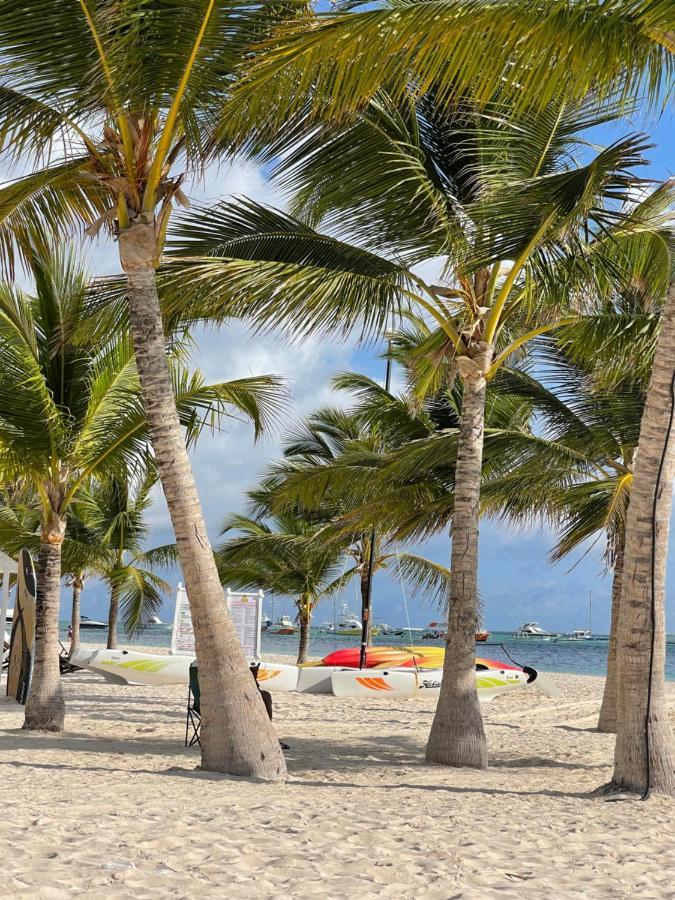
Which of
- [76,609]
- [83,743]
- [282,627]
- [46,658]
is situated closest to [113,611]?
[76,609]

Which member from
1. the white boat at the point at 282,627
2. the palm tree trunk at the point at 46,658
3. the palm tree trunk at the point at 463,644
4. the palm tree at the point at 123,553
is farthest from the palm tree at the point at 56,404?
the white boat at the point at 282,627

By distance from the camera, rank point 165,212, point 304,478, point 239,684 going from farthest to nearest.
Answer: point 304,478, point 165,212, point 239,684

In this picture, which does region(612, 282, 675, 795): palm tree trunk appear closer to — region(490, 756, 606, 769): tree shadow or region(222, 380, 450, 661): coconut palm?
region(490, 756, 606, 769): tree shadow

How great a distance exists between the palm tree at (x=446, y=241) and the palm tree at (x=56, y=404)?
1.83 metres

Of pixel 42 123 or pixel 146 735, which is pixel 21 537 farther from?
pixel 42 123

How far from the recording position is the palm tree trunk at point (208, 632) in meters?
6.29

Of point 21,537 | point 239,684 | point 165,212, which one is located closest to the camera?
point 239,684

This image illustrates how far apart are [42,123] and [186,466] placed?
9.68ft

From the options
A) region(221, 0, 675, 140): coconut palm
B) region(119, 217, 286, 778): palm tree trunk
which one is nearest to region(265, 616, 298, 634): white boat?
region(119, 217, 286, 778): palm tree trunk

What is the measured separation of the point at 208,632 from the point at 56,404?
12.9 feet

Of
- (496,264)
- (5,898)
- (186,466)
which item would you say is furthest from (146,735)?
(5,898)

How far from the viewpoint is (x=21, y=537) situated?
19.7 meters

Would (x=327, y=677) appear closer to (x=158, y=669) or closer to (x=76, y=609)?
(x=158, y=669)

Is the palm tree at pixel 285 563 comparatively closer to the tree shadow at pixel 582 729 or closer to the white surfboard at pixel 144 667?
the white surfboard at pixel 144 667
